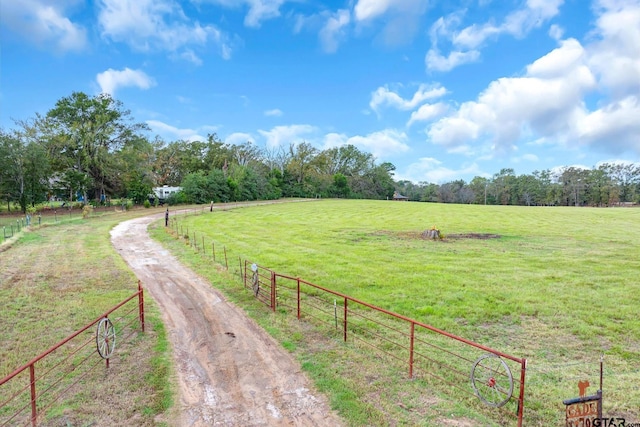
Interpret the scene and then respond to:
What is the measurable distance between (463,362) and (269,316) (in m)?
4.78

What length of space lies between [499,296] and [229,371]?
845cm

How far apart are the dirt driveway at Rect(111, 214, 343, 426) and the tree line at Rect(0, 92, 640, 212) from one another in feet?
129

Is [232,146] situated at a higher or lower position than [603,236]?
higher

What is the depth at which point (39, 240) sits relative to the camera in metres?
20.7

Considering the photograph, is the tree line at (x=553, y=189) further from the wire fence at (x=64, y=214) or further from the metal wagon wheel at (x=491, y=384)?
the metal wagon wheel at (x=491, y=384)

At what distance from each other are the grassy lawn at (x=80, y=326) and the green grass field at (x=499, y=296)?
8.69 feet

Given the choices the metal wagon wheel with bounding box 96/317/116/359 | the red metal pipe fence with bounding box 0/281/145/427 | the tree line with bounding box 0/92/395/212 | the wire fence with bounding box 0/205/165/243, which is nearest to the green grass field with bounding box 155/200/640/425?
the metal wagon wheel with bounding box 96/317/116/359

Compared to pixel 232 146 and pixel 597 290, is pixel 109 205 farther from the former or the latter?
pixel 597 290

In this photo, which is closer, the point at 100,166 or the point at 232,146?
the point at 100,166

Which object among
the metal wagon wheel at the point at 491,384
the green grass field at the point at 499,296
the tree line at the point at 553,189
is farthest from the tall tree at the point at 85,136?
the tree line at the point at 553,189

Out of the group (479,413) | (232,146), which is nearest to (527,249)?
(479,413)

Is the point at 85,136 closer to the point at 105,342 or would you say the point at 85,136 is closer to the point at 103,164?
the point at 103,164

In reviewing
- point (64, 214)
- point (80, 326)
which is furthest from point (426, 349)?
point (64, 214)

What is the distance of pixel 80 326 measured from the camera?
839cm
